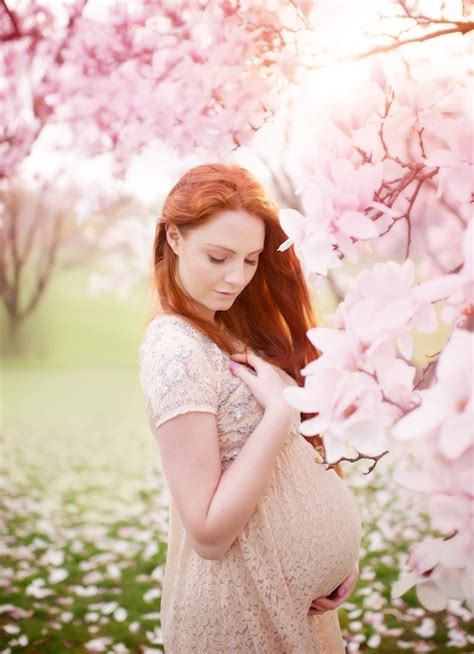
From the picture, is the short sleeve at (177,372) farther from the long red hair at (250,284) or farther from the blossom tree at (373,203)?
the blossom tree at (373,203)

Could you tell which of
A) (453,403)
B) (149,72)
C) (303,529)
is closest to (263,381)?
(303,529)

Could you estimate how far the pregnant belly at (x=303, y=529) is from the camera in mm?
1482

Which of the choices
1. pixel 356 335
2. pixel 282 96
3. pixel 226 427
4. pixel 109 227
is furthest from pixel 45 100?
pixel 109 227

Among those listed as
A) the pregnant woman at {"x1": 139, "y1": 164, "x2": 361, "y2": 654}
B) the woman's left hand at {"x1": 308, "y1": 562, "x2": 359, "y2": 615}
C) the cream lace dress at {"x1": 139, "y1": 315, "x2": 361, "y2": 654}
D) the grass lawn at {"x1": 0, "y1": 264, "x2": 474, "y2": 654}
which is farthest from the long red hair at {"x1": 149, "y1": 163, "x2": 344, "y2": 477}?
the grass lawn at {"x1": 0, "y1": 264, "x2": 474, "y2": 654}

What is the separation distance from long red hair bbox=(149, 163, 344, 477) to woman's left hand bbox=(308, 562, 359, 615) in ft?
0.86

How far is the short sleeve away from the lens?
4.42ft

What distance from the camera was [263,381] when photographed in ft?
4.85

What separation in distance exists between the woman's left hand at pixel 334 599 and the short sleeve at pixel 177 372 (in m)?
0.52

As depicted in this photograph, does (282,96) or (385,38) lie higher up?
(385,38)

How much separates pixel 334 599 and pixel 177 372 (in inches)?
25.9

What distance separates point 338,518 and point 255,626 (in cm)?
29

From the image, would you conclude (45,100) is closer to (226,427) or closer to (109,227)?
(226,427)

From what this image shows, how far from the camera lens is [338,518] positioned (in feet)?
5.12

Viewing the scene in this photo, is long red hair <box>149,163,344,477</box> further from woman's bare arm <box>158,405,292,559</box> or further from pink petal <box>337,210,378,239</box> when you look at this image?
pink petal <box>337,210,378,239</box>
